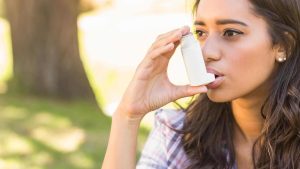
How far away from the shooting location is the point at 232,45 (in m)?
2.53

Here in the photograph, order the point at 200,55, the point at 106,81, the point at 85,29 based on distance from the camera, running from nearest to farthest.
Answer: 1. the point at 200,55
2. the point at 106,81
3. the point at 85,29

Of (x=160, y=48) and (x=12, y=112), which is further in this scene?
(x=12, y=112)

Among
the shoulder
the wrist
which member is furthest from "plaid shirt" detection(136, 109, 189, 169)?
the wrist

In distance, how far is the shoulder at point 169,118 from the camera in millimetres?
2947

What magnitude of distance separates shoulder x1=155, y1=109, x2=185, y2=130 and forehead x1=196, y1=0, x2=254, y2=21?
55cm

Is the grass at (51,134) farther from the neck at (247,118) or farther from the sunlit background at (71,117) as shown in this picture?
the neck at (247,118)

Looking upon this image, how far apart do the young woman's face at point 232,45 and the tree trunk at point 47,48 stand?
5.07 metres

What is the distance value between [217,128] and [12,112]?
4.43 m

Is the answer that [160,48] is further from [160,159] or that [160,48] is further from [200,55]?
[160,159]

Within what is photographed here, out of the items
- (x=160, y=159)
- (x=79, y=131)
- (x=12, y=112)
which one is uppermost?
(x=12, y=112)

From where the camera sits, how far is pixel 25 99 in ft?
24.8

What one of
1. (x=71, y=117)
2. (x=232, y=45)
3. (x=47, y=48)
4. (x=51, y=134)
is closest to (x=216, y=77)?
(x=232, y=45)

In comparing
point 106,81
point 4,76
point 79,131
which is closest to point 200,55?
point 79,131

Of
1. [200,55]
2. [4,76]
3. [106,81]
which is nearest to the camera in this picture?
[200,55]
